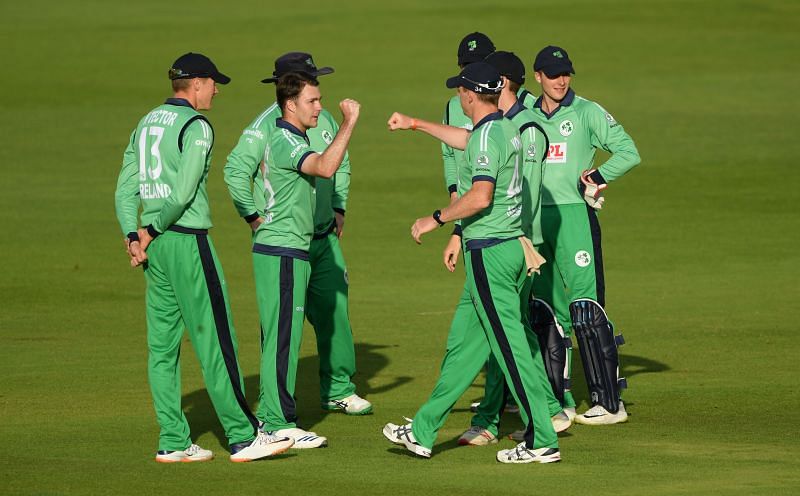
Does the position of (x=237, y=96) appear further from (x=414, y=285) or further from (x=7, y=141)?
(x=414, y=285)

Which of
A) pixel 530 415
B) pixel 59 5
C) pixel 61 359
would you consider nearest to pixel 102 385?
pixel 61 359

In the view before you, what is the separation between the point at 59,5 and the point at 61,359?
106 feet

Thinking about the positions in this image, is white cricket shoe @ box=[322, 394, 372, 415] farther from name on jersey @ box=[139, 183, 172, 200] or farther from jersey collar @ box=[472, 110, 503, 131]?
jersey collar @ box=[472, 110, 503, 131]

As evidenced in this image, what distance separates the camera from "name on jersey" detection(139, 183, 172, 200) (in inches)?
359

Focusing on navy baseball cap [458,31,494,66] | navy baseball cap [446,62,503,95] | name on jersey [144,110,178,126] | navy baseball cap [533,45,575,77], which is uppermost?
navy baseball cap [458,31,494,66]

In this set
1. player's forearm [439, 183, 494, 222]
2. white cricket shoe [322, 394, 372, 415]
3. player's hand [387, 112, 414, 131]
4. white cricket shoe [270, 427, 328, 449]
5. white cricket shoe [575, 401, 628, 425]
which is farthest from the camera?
white cricket shoe [322, 394, 372, 415]

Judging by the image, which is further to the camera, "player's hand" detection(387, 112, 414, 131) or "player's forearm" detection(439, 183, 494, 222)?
"player's hand" detection(387, 112, 414, 131)

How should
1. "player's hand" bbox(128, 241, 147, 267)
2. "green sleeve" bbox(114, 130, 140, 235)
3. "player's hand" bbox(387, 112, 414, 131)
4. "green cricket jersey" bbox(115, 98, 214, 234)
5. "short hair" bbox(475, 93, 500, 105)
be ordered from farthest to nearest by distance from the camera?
"green sleeve" bbox(114, 130, 140, 235)
"player's hand" bbox(387, 112, 414, 131)
"player's hand" bbox(128, 241, 147, 267)
"short hair" bbox(475, 93, 500, 105)
"green cricket jersey" bbox(115, 98, 214, 234)

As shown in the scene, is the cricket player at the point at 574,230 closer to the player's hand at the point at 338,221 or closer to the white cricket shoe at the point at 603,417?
the white cricket shoe at the point at 603,417

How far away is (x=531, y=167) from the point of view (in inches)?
383

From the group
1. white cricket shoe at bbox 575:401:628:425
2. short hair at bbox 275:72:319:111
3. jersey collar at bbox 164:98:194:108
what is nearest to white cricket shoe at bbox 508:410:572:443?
white cricket shoe at bbox 575:401:628:425

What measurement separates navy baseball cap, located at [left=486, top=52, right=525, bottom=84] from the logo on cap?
92 cm

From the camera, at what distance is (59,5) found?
42.8 meters

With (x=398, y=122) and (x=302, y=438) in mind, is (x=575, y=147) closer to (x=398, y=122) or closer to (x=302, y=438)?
(x=398, y=122)
